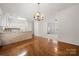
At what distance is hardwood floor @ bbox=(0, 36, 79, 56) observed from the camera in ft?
7.37

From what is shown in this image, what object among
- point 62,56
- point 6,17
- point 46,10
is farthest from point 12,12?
point 62,56

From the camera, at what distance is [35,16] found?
2.29m

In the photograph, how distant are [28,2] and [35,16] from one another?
0.92 feet

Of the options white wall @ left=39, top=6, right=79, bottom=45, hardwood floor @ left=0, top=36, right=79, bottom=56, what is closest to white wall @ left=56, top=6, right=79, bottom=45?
white wall @ left=39, top=6, right=79, bottom=45

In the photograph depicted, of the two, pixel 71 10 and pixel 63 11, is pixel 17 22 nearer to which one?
pixel 63 11

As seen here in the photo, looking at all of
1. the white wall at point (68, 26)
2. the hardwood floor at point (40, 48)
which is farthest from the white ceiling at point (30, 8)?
the hardwood floor at point (40, 48)

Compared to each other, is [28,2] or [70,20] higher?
[28,2]

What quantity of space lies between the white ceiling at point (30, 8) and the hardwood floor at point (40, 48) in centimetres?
45

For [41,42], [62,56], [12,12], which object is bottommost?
[62,56]

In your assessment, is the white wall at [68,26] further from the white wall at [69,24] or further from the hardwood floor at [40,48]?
the hardwood floor at [40,48]

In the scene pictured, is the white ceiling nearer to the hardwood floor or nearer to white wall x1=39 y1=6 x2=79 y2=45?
white wall x1=39 y1=6 x2=79 y2=45

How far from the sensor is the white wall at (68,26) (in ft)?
7.39

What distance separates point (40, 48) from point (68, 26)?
24.9 inches

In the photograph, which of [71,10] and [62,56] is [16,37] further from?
[71,10]
